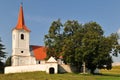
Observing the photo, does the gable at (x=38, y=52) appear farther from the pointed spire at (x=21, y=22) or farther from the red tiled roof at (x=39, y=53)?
the pointed spire at (x=21, y=22)

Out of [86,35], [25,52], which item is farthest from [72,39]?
[25,52]

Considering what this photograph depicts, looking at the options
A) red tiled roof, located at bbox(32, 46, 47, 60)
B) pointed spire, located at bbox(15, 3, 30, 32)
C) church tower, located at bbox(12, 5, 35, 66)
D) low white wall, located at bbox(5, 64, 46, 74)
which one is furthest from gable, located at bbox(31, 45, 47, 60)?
low white wall, located at bbox(5, 64, 46, 74)

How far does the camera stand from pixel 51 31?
224 feet

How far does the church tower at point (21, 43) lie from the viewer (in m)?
76.2

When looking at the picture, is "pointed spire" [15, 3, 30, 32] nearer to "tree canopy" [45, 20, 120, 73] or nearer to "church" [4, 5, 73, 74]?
"church" [4, 5, 73, 74]

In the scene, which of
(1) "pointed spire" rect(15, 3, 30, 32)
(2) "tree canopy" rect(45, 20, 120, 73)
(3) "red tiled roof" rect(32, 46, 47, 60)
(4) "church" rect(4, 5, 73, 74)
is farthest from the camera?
(1) "pointed spire" rect(15, 3, 30, 32)

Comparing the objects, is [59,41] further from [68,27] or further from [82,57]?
[82,57]

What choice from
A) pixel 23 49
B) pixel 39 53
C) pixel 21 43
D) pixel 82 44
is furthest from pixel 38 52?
pixel 82 44

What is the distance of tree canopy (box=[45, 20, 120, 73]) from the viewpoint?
5906 centimetres

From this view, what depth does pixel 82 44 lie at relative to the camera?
199 ft

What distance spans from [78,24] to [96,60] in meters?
10.6

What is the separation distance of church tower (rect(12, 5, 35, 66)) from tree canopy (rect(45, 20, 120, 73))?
1017 cm

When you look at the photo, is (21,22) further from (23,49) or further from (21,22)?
(23,49)

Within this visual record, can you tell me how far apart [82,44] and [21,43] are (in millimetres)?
22314
